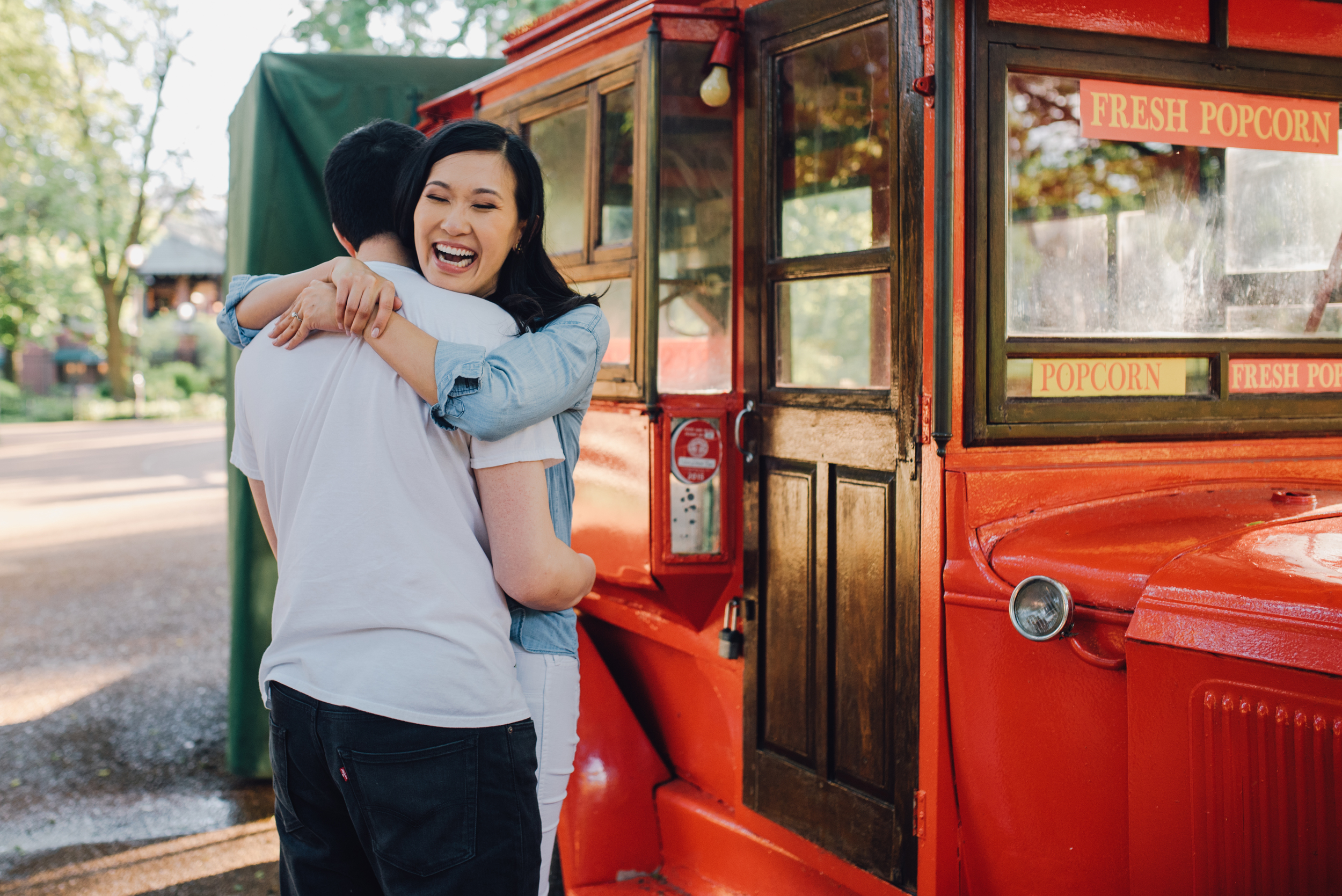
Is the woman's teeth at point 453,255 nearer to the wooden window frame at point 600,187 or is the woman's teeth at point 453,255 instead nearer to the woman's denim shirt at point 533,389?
the woman's denim shirt at point 533,389

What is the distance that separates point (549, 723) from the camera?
4.58ft

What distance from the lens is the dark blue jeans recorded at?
4.08 feet

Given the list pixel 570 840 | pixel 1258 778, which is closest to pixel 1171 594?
pixel 1258 778

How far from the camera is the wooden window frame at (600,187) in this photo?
7.96ft

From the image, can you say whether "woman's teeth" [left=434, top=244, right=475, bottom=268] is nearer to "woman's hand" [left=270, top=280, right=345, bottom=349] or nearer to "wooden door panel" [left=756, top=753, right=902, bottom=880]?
"woman's hand" [left=270, top=280, right=345, bottom=349]

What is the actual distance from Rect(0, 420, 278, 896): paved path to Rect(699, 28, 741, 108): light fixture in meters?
2.64

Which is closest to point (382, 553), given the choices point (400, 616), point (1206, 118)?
point (400, 616)

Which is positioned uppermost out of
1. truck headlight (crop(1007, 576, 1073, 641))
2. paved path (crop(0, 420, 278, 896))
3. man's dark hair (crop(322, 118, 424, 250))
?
man's dark hair (crop(322, 118, 424, 250))

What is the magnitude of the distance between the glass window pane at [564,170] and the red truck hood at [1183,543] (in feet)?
4.60

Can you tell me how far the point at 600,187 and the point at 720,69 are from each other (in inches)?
17.7

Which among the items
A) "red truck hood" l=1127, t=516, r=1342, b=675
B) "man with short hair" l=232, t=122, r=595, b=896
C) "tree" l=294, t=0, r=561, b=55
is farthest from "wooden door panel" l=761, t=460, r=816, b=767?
"tree" l=294, t=0, r=561, b=55

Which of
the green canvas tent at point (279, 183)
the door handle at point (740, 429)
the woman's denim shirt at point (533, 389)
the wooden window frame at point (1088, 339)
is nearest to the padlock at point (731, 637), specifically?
the door handle at point (740, 429)

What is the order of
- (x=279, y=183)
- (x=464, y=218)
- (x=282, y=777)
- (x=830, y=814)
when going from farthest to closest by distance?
(x=279, y=183), (x=830, y=814), (x=464, y=218), (x=282, y=777)

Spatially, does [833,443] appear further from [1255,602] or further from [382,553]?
[382,553]
